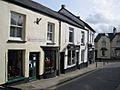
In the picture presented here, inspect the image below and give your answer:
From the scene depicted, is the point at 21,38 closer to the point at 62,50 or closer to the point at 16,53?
the point at 16,53

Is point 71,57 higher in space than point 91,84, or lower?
higher

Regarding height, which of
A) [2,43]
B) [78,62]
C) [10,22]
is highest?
[10,22]

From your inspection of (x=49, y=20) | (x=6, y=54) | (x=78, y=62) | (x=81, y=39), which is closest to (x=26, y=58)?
(x=6, y=54)

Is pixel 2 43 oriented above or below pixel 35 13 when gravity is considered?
below

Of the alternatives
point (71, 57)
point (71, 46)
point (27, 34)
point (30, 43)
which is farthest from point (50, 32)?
point (71, 57)

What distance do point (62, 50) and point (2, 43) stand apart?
11.4m

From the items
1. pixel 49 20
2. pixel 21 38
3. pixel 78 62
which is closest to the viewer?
pixel 21 38

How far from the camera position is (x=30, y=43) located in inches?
724

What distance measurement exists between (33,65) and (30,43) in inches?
80.8

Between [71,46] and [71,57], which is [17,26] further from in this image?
[71,57]

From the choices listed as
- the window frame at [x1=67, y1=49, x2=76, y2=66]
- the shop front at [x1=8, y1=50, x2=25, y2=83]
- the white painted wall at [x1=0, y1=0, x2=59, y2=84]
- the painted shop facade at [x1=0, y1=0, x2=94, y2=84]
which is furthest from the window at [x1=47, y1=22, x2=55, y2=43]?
the window frame at [x1=67, y1=49, x2=76, y2=66]

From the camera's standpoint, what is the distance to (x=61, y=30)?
2511 cm

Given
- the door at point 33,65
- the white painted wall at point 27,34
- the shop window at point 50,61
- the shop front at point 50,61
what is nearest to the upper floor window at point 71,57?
the shop front at point 50,61

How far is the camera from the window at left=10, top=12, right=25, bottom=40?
1659 cm
